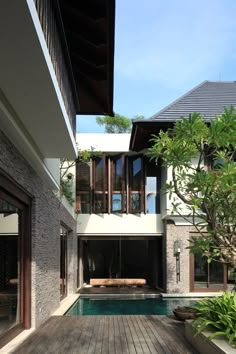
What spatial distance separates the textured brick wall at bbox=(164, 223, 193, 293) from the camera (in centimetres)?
1745

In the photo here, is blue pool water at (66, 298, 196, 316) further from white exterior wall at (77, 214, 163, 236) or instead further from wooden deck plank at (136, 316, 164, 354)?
wooden deck plank at (136, 316, 164, 354)

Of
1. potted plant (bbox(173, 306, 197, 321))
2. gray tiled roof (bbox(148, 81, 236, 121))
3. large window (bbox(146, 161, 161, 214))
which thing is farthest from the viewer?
large window (bbox(146, 161, 161, 214))

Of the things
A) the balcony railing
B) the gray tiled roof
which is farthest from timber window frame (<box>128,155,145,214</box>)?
the balcony railing

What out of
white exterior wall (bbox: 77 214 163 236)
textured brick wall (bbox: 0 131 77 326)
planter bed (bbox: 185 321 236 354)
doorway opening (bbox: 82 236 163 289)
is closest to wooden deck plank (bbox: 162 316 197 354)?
planter bed (bbox: 185 321 236 354)

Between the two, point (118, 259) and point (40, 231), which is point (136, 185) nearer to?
point (118, 259)

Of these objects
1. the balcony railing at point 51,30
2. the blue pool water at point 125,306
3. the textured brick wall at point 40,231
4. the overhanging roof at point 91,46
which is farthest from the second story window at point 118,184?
the balcony railing at point 51,30

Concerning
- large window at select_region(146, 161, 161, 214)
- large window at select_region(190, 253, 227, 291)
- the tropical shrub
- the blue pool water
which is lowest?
the blue pool water

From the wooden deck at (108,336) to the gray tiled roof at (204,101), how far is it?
8.82 meters

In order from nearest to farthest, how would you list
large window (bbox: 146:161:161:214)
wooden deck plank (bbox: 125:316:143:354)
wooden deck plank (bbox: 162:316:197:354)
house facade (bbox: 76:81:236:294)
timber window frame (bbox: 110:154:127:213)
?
wooden deck plank (bbox: 125:316:143:354), wooden deck plank (bbox: 162:316:197:354), house facade (bbox: 76:81:236:294), large window (bbox: 146:161:161:214), timber window frame (bbox: 110:154:127:213)

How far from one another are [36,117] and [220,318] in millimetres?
3671

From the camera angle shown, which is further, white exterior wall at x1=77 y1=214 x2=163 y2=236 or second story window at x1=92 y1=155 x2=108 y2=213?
second story window at x1=92 y1=155 x2=108 y2=213

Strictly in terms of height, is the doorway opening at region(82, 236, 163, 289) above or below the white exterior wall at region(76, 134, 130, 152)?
below

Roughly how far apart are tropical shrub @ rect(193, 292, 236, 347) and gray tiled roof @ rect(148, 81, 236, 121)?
416 inches

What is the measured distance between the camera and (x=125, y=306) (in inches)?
603
